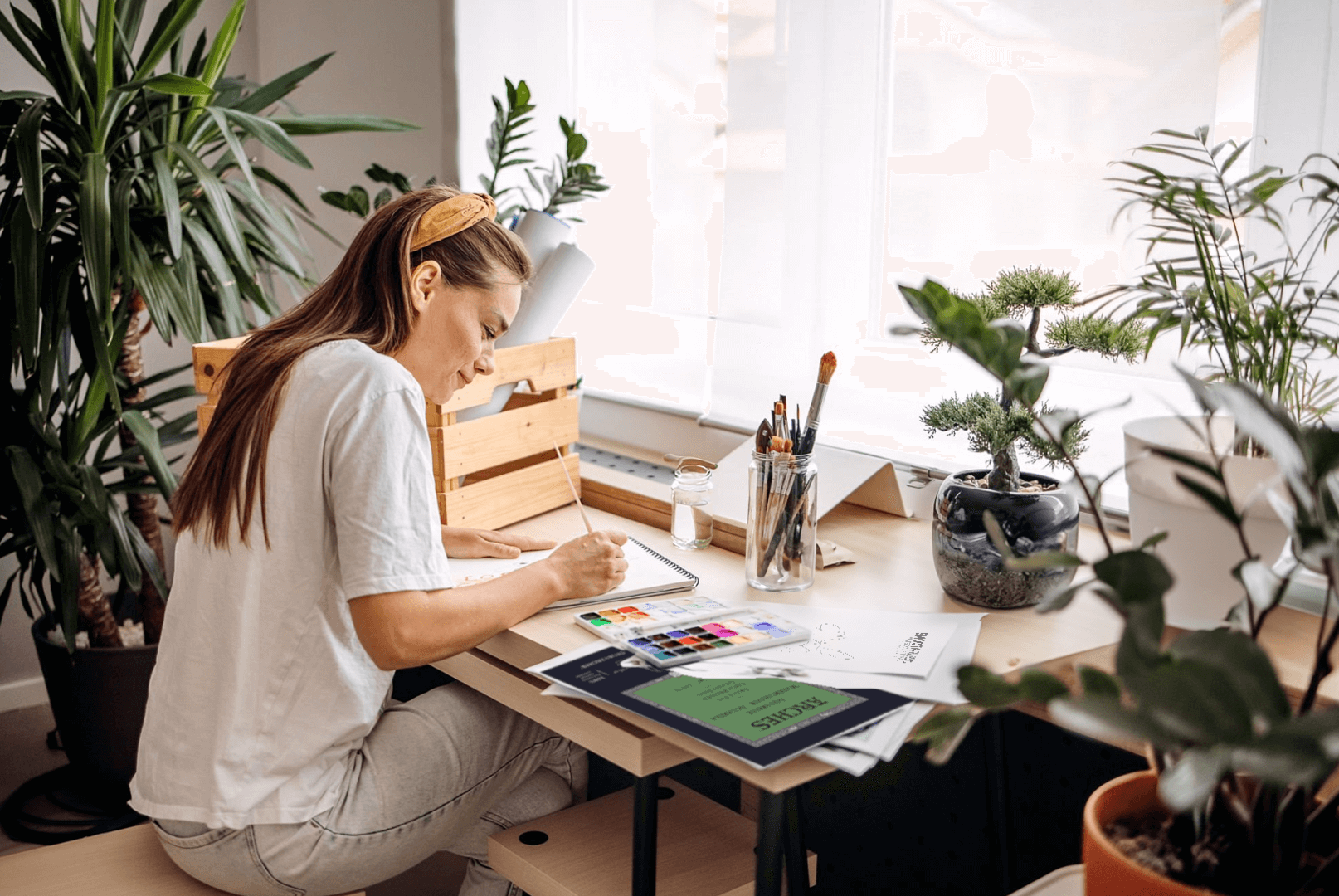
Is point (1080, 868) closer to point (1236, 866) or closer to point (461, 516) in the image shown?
point (1236, 866)

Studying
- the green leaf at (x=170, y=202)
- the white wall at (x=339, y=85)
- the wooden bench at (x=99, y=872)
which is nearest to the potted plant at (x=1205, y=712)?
the wooden bench at (x=99, y=872)

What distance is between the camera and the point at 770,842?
3.49ft

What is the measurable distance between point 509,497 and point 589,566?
43 centimetres

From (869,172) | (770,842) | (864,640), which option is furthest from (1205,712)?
(869,172)

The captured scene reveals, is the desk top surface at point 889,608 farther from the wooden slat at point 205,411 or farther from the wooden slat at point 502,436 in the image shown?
the wooden slat at point 205,411

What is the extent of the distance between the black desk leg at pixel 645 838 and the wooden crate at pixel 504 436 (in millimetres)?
597

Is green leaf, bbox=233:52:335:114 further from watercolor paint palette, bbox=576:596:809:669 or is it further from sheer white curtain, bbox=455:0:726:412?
watercolor paint palette, bbox=576:596:809:669

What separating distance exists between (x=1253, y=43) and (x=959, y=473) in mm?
659

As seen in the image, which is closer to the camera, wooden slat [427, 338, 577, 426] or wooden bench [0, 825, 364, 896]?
wooden bench [0, 825, 364, 896]

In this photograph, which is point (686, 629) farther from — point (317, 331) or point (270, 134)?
point (270, 134)

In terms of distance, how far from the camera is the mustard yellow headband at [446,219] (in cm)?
143

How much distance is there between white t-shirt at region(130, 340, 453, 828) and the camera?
4.04 ft

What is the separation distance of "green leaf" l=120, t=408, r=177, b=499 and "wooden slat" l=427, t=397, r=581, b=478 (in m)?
0.59

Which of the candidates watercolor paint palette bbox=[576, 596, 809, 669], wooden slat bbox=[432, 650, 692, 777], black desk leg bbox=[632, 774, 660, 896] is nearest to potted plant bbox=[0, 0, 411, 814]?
wooden slat bbox=[432, 650, 692, 777]
